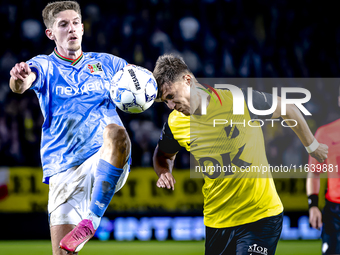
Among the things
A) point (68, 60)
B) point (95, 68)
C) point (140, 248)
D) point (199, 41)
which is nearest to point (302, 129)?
point (95, 68)

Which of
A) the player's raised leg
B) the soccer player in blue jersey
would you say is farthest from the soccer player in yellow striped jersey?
the soccer player in blue jersey

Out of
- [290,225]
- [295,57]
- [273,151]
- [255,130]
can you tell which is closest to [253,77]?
[295,57]

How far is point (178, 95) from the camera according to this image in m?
3.23

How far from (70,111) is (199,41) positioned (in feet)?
24.2

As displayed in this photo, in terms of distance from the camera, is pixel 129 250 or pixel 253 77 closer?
pixel 129 250

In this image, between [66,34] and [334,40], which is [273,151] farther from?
[66,34]

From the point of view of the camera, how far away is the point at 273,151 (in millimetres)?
8758

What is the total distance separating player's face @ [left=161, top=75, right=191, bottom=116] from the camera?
322 cm

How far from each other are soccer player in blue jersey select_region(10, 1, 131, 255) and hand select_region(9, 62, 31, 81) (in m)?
0.18

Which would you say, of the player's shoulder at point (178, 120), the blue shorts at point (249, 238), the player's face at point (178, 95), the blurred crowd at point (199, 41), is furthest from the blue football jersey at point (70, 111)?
the blurred crowd at point (199, 41)

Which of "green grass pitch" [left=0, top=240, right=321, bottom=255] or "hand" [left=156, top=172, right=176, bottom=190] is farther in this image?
"green grass pitch" [left=0, top=240, right=321, bottom=255]

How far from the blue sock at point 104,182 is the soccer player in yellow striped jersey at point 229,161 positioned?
0.37 m

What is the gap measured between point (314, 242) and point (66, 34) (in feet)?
22.5

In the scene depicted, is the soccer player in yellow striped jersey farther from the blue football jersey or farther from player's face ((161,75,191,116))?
the blue football jersey
